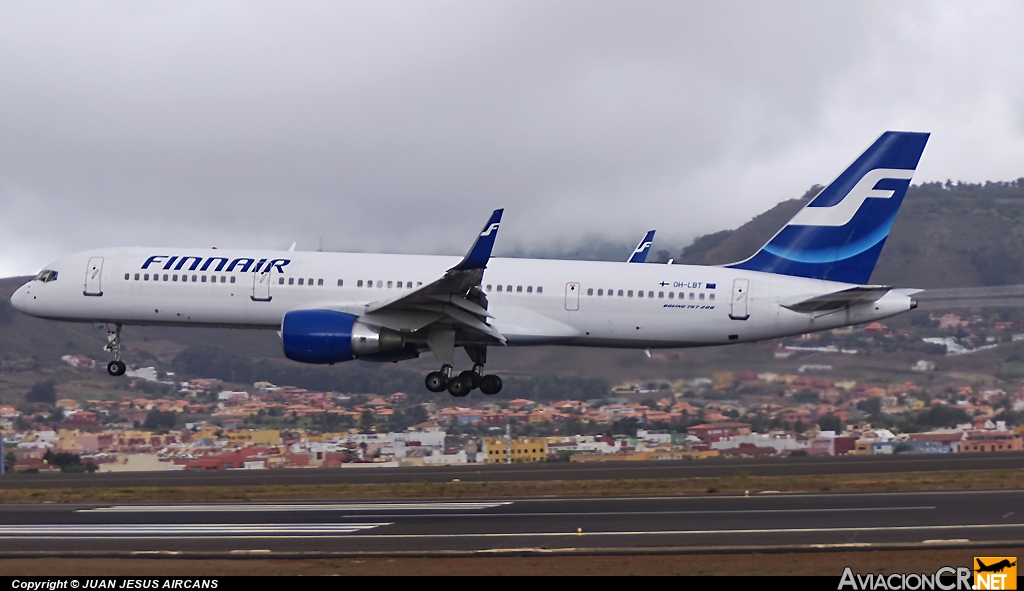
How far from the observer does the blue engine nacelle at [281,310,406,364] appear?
3531 cm

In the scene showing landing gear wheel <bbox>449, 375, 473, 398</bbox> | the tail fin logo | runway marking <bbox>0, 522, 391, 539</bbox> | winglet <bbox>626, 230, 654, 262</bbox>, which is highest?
the tail fin logo

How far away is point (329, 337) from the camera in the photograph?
3528cm

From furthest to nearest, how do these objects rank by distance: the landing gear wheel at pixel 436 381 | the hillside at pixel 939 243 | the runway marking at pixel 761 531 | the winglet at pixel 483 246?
1. the hillside at pixel 939 243
2. the landing gear wheel at pixel 436 381
3. the winglet at pixel 483 246
4. the runway marking at pixel 761 531

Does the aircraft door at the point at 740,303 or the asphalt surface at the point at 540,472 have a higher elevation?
the aircraft door at the point at 740,303

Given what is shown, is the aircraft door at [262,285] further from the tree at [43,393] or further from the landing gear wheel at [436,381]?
the tree at [43,393]

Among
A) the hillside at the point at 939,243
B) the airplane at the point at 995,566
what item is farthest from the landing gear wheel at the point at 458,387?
the hillside at the point at 939,243

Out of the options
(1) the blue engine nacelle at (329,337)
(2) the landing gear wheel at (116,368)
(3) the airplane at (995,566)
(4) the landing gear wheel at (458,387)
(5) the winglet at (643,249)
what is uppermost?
(5) the winglet at (643,249)

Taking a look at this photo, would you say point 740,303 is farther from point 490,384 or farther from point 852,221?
point 490,384

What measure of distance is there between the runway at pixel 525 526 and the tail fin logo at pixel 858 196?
904cm

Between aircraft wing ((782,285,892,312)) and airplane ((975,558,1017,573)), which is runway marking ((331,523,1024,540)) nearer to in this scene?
airplane ((975,558,1017,573))

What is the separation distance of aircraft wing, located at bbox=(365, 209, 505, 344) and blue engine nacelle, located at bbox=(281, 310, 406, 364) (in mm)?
682

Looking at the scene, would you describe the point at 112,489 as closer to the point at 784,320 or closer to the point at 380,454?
the point at 380,454

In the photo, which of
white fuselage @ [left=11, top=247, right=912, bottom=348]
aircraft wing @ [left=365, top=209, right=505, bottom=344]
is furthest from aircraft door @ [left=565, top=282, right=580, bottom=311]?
aircraft wing @ [left=365, top=209, right=505, bottom=344]

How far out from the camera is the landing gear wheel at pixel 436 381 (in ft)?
123
